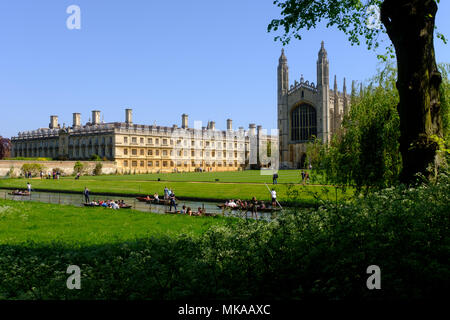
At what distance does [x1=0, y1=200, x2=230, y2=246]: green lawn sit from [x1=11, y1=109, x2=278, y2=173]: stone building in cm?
5539

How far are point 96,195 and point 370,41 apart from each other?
27088 millimetres

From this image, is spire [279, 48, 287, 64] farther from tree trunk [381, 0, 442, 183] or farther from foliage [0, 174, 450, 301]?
foliage [0, 174, 450, 301]

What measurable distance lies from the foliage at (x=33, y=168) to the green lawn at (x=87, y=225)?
39167mm

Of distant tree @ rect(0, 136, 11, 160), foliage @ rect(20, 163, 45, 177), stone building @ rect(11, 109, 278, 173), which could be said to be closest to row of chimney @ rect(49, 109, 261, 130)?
stone building @ rect(11, 109, 278, 173)

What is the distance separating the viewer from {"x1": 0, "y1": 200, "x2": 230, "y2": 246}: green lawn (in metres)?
11.8

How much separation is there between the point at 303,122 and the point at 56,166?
158 feet

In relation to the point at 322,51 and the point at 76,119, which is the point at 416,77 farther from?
the point at 76,119

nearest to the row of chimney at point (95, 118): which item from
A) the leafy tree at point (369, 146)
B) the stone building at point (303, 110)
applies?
the stone building at point (303, 110)

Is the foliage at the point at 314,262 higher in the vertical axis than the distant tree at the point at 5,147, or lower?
lower

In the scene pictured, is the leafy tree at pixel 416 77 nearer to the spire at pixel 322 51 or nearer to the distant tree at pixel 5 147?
the spire at pixel 322 51

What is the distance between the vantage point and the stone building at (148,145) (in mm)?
76544

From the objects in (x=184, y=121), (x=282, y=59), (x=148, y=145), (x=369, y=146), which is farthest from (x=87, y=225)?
(x=282, y=59)

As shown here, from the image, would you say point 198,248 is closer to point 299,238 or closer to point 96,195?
point 299,238
